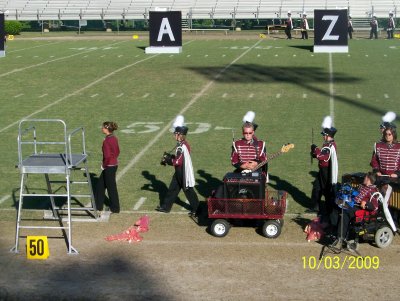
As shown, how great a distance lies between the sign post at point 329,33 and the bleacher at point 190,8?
99.6 feet

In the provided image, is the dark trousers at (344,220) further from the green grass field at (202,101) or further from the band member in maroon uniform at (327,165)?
the green grass field at (202,101)

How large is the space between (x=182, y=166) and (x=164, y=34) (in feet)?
96.1

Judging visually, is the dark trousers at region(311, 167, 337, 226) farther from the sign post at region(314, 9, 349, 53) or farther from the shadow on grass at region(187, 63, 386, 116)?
the sign post at region(314, 9, 349, 53)

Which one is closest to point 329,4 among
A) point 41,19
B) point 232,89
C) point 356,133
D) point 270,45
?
point 41,19

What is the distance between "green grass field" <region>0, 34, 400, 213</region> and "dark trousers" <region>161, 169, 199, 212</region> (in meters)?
0.54

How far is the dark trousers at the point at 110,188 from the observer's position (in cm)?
1499

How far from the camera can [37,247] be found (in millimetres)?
12594

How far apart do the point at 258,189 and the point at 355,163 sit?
5.88 meters

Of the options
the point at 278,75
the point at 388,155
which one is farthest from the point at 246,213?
the point at 278,75

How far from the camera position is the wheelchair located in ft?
42.0

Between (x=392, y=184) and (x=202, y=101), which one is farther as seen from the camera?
(x=202, y=101)

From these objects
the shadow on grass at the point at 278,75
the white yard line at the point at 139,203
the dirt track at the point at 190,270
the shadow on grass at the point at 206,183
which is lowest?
the shadow on grass at the point at 278,75

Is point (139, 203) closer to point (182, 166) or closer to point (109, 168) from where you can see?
point (109, 168)

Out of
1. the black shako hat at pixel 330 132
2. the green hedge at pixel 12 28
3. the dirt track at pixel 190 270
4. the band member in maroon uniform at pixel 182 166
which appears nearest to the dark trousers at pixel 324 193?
the black shako hat at pixel 330 132
